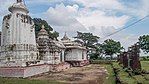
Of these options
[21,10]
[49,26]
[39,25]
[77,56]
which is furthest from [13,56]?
[49,26]

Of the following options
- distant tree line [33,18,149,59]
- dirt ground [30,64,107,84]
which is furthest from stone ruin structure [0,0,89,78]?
distant tree line [33,18,149,59]

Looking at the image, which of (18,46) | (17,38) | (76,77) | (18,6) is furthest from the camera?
(18,6)

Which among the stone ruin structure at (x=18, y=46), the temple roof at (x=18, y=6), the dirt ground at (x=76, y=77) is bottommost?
the dirt ground at (x=76, y=77)

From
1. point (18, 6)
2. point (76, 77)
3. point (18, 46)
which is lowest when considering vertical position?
point (76, 77)

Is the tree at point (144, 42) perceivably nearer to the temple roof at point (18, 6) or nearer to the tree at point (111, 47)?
the tree at point (111, 47)

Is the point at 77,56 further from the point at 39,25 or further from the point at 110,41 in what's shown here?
the point at 110,41

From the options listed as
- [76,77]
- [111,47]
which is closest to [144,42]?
[111,47]

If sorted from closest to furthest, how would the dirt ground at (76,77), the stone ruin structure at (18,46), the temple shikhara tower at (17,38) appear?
1. the dirt ground at (76,77)
2. the stone ruin structure at (18,46)
3. the temple shikhara tower at (17,38)

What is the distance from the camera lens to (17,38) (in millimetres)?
21219

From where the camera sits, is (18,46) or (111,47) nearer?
(18,46)

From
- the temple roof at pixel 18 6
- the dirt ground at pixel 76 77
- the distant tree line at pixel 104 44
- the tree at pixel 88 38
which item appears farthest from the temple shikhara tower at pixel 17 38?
the tree at pixel 88 38

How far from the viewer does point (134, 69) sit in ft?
62.1

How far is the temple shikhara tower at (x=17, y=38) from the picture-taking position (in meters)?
20.7

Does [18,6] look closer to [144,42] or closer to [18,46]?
[18,46]
